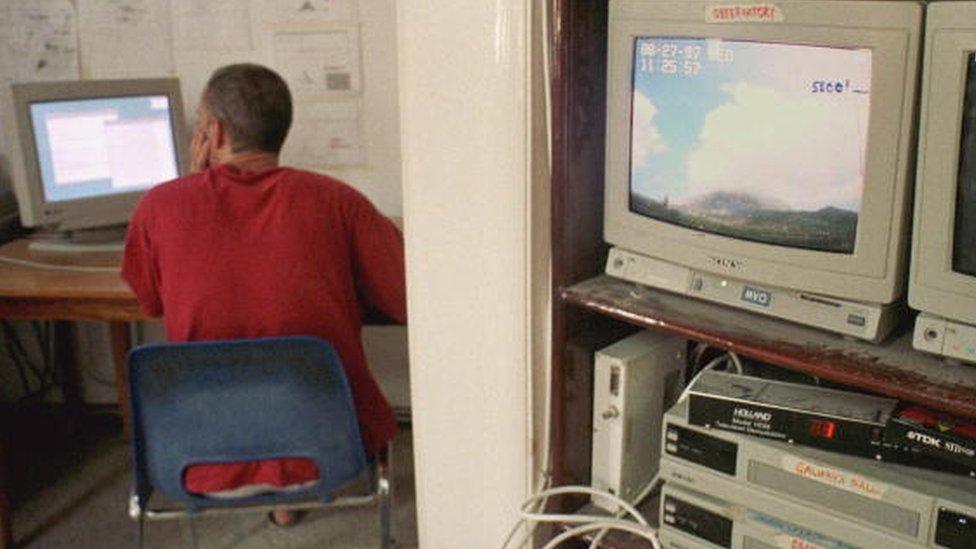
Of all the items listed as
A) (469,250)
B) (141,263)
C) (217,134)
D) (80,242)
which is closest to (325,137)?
(80,242)

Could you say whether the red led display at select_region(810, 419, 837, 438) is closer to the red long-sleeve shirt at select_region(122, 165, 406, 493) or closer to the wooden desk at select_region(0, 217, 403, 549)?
the red long-sleeve shirt at select_region(122, 165, 406, 493)

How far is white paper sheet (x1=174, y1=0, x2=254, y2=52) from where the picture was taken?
9.32ft

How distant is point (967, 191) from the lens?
104 cm

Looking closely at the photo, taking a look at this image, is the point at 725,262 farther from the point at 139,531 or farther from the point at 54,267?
the point at 54,267

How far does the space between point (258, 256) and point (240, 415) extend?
29 centimetres

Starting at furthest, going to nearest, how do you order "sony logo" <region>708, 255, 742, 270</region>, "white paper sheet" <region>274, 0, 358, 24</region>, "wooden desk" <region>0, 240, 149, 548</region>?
"white paper sheet" <region>274, 0, 358, 24</region>
"wooden desk" <region>0, 240, 149, 548</region>
"sony logo" <region>708, 255, 742, 270</region>

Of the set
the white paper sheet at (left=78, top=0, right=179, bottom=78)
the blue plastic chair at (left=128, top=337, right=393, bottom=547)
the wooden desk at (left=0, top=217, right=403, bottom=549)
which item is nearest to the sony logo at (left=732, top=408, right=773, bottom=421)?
the blue plastic chair at (left=128, top=337, right=393, bottom=547)

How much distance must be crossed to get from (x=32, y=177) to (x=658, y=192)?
1924mm

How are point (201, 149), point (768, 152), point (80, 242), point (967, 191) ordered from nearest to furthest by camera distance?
point (967, 191)
point (768, 152)
point (201, 149)
point (80, 242)

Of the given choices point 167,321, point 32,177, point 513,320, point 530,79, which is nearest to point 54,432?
point 32,177

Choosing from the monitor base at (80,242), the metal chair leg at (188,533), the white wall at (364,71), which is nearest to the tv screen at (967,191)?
the metal chair leg at (188,533)

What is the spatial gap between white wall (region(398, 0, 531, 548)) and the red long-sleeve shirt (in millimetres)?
305

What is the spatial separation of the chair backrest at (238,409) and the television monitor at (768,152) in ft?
2.16

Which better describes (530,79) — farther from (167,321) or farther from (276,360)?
(167,321)
